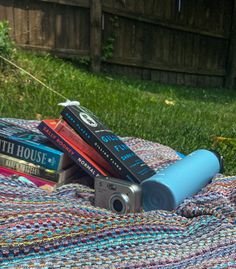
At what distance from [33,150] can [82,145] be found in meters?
0.21

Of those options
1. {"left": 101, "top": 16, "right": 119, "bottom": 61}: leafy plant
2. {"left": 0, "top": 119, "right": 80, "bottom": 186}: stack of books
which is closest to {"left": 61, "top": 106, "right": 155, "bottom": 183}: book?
{"left": 0, "top": 119, "right": 80, "bottom": 186}: stack of books

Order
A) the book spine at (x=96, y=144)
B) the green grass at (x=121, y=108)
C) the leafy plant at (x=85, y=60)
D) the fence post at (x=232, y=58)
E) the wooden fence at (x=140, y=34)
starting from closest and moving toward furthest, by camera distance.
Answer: the book spine at (x=96, y=144), the green grass at (x=121, y=108), the wooden fence at (x=140, y=34), the leafy plant at (x=85, y=60), the fence post at (x=232, y=58)

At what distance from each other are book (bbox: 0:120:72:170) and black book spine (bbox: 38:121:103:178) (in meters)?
0.03

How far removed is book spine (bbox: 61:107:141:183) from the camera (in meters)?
1.97

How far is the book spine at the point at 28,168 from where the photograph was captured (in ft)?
6.78

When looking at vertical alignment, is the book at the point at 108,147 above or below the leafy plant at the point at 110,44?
below

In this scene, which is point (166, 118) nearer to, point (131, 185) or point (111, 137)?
point (111, 137)

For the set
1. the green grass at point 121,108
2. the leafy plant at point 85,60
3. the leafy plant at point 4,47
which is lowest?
the green grass at point 121,108

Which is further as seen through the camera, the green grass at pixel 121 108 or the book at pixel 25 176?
the green grass at pixel 121 108

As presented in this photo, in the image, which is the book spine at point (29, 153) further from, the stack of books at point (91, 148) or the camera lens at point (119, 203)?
the camera lens at point (119, 203)

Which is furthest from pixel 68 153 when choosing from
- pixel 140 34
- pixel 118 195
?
pixel 140 34

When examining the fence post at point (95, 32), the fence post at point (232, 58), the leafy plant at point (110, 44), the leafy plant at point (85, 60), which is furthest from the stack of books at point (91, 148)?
the fence post at point (232, 58)

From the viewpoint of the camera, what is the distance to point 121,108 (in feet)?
15.1

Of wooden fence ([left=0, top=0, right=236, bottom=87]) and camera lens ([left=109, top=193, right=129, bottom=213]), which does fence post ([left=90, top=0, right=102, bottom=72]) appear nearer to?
wooden fence ([left=0, top=0, right=236, bottom=87])
